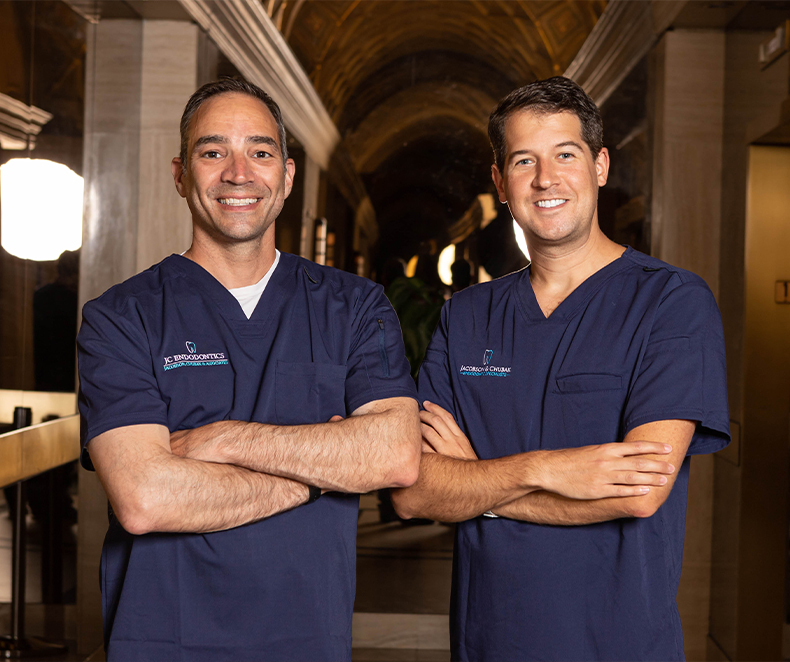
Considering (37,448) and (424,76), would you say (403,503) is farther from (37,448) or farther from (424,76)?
(424,76)

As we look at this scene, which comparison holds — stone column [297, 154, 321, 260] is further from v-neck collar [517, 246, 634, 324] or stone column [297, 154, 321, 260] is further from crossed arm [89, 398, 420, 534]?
crossed arm [89, 398, 420, 534]

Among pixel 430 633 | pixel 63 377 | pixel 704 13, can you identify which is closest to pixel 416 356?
pixel 430 633

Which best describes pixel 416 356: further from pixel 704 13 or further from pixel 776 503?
pixel 704 13

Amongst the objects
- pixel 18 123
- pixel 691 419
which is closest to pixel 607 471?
pixel 691 419

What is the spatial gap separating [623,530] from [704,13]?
8.30 feet

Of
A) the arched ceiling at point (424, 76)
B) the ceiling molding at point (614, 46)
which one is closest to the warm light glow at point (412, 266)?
the arched ceiling at point (424, 76)

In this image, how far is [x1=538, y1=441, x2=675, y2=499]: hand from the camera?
52.7 inches

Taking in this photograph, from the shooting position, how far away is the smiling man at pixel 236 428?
138cm

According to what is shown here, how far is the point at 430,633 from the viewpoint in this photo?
138 inches

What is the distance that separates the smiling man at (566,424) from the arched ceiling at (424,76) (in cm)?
190

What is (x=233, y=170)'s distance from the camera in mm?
1570

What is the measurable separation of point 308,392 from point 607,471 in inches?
24.3

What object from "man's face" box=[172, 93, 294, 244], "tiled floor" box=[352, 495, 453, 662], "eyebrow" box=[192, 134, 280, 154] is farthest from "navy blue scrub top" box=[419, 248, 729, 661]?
"tiled floor" box=[352, 495, 453, 662]

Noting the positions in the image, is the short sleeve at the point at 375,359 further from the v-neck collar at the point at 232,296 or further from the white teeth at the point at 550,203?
the white teeth at the point at 550,203
